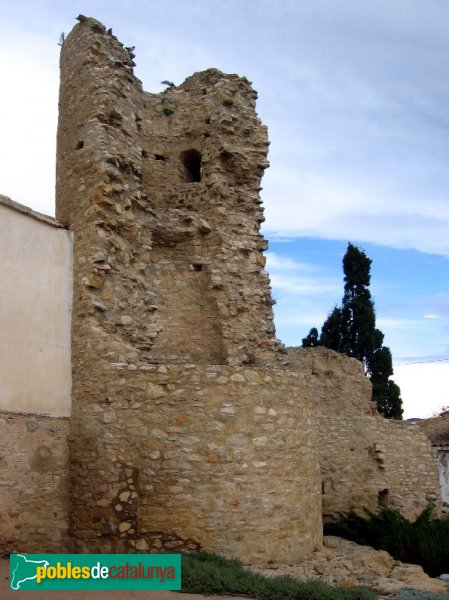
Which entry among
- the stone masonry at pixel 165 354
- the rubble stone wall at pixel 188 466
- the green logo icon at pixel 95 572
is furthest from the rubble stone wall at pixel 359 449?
the green logo icon at pixel 95 572

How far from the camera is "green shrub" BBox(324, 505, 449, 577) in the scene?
10.3m

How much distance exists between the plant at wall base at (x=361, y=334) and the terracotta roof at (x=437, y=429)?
1.87m

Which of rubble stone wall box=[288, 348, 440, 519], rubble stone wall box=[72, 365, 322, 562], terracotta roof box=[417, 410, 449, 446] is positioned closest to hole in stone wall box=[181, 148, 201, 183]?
rubble stone wall box=[72, 365, 322, 562]

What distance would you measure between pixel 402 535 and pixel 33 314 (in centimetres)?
708

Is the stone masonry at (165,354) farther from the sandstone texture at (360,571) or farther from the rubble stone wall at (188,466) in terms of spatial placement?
the sandstone texture at (360,571)

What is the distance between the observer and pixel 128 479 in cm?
838

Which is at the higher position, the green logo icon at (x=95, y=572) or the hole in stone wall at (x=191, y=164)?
the hole in stone wall at (x=191, y=164)

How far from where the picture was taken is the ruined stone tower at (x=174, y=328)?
8.34 m

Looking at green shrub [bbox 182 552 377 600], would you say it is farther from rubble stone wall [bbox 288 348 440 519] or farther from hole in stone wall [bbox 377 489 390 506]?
hole in stone wall [bbox 377 489 390 506]

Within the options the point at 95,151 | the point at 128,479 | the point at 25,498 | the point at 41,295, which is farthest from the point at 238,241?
the point at 25,498

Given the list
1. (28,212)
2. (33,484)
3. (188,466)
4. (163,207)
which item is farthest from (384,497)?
(28,212)

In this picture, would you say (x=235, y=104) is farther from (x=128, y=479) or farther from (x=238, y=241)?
(x=128, y=479)

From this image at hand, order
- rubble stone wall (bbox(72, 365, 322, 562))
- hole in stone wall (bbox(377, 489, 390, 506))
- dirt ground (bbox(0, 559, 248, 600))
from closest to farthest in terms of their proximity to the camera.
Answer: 1. dirt ground (bbox(0, 559, 248, 600))
2. rubble stone wall (bbox(72, 365, 322, 562))
3. hole in stone wall (bbox(377, 489, 390, 506))

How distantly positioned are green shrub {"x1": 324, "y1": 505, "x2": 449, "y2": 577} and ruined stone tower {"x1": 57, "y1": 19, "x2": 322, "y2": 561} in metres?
2.09
